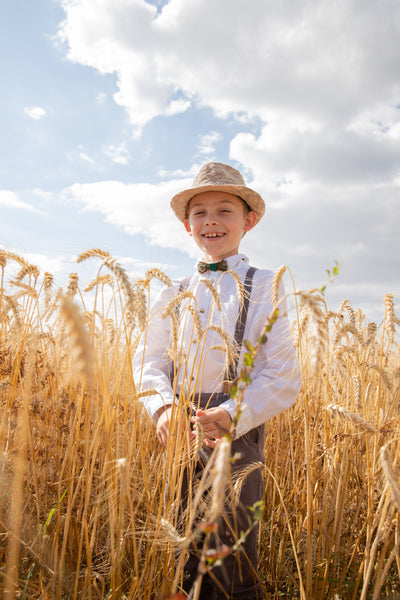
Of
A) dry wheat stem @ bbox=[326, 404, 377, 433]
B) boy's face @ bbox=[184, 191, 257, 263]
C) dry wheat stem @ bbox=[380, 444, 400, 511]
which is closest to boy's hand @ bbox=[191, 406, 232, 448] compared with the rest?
dry wheat stem @ bbox=[326, 404, 377, 433]

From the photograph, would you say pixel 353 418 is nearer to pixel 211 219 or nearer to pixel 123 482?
pixel 123 482

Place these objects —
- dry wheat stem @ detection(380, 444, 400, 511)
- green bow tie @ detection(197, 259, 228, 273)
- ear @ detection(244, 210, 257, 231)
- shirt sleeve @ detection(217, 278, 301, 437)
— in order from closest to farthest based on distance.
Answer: dry wheat stem @ detection(380, 444, 400, 511) → shirt sleeve @ detection(217, 278, 301, 437) → green bow tie @ detection(197, 259, 228, 273) → ear @ detection(244, 210, 257, 231)

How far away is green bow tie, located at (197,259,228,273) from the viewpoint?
6.88ft

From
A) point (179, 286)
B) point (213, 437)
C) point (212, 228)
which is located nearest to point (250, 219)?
point (212, 228)

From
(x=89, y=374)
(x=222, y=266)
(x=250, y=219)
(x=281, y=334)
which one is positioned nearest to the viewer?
(x=89, y=374)

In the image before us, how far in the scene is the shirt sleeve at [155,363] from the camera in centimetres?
183

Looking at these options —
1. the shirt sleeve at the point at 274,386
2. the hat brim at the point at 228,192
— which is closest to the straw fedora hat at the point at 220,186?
the hat brim at the point at 228,192

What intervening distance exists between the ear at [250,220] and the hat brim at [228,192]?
1.1 inches

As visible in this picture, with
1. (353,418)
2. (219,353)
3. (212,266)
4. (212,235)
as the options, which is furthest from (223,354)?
(353,418)

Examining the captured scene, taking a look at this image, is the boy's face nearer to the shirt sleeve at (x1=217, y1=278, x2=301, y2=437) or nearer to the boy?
the boy

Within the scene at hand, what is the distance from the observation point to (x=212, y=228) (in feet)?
6.98

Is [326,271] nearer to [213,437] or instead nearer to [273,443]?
[213,437]

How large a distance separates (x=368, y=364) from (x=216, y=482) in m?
1.39

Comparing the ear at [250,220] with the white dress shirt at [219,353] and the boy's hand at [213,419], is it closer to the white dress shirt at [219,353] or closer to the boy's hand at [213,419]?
the white dress shirt at [219,353]
